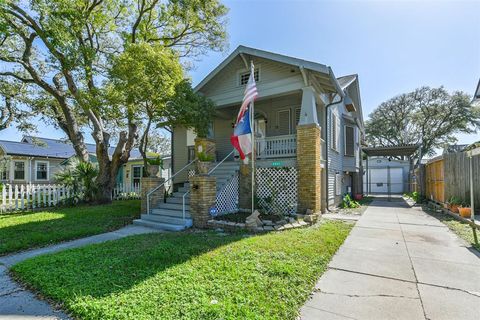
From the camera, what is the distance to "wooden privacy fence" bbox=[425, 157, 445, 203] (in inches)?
444

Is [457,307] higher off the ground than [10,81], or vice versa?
[10,81]

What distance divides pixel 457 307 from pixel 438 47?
13.4m

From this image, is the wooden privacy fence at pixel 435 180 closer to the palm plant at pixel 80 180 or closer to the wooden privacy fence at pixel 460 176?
the wooden privacy fence at pixel 460 176

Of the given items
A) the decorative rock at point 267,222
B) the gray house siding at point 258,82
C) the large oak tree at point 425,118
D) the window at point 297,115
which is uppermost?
the large oak tree at point 425,118

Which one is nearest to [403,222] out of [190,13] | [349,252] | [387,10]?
[349,252]

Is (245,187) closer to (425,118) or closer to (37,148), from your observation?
(37,148)

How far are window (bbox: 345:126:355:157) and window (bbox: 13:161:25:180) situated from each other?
1074 inches

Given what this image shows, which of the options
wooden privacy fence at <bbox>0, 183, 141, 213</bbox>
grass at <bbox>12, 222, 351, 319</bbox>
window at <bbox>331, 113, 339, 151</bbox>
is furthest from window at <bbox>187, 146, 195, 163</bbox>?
grass at <bbox>12, 222, 351, 319</bbox>

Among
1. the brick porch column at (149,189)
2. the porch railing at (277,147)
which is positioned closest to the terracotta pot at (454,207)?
the porch railing at (277,147)

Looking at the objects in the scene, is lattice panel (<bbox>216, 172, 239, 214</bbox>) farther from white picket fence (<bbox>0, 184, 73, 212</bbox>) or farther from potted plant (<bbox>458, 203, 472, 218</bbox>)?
white picket fence (<bbox>0, 184, 73, 212</bbox>)

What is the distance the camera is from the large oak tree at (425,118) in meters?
29.0

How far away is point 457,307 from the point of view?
3215mm

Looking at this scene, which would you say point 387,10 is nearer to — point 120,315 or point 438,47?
point 438,47

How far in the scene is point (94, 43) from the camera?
1412cm
